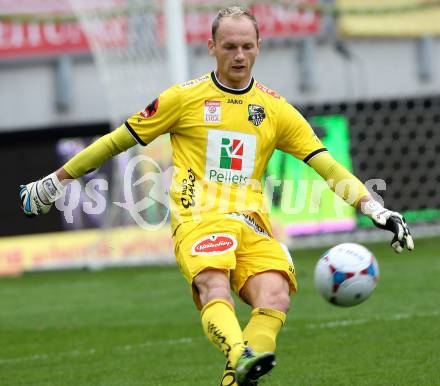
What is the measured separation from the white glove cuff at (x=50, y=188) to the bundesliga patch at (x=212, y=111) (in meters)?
0.86

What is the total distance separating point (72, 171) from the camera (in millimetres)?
6180

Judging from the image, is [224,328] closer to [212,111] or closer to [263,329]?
[263,329]

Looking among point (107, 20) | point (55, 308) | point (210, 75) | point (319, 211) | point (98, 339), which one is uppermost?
point (210, 75)

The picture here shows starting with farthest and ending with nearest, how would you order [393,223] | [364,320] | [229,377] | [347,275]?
[364,320]
[347,275]
[393,223]
[229,377]

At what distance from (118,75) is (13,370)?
23.7ft

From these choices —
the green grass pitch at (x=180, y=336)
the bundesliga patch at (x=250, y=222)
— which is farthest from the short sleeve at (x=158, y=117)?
the green grass pitch at (x=180, y=336)

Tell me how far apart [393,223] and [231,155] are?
0.93 meters

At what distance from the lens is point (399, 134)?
1930 cm

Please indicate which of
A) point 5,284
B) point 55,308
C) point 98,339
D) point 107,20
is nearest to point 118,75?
point 107,20

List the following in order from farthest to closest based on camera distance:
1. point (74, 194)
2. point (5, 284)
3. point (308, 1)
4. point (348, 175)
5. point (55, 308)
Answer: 1. point (308, 1)
2. point (5, 284)
3. point (74, 194)
4. point (55, 308)
5. point (348, 175)

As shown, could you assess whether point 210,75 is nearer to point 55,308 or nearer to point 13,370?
point 13,370

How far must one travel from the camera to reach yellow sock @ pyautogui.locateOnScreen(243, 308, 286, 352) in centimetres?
578

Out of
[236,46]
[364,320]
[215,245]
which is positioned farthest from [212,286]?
[364,320]

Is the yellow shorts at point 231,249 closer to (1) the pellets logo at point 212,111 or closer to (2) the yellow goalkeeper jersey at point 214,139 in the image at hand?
(2) the yellow goalkeeper jersey at point 214,139
